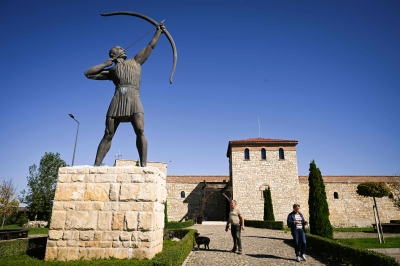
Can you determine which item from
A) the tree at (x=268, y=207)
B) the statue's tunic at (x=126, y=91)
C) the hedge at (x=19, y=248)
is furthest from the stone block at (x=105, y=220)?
the tree at (x=268, y=207)

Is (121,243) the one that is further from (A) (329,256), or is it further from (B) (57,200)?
(A) (329,256)

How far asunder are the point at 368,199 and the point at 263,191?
449 inches

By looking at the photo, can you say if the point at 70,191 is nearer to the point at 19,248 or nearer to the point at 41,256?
the point at 41,256

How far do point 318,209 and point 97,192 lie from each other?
34.2 feet

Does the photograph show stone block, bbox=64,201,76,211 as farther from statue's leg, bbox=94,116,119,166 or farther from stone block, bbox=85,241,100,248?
statue's leg, bbox=94,116,119,166

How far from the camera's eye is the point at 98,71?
18.5ft

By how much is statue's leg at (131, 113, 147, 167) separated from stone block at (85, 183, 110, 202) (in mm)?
885

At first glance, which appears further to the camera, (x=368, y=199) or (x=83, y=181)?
(x=368, y=199)

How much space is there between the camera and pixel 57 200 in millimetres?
5027

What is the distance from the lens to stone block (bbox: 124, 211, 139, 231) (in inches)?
187

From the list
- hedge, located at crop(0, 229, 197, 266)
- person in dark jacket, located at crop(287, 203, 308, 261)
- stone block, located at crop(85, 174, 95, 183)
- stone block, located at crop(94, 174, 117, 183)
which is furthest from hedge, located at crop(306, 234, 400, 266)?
stone block, located at crop(85, 174, 95, 183)

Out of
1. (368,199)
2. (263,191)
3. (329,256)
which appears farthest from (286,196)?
(329,256)

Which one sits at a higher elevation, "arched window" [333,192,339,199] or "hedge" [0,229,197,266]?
"arched window" [333,192,339,199]

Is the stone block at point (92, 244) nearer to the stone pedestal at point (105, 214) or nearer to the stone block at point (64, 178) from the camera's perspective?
the stone pedestal at point (105, 214)
